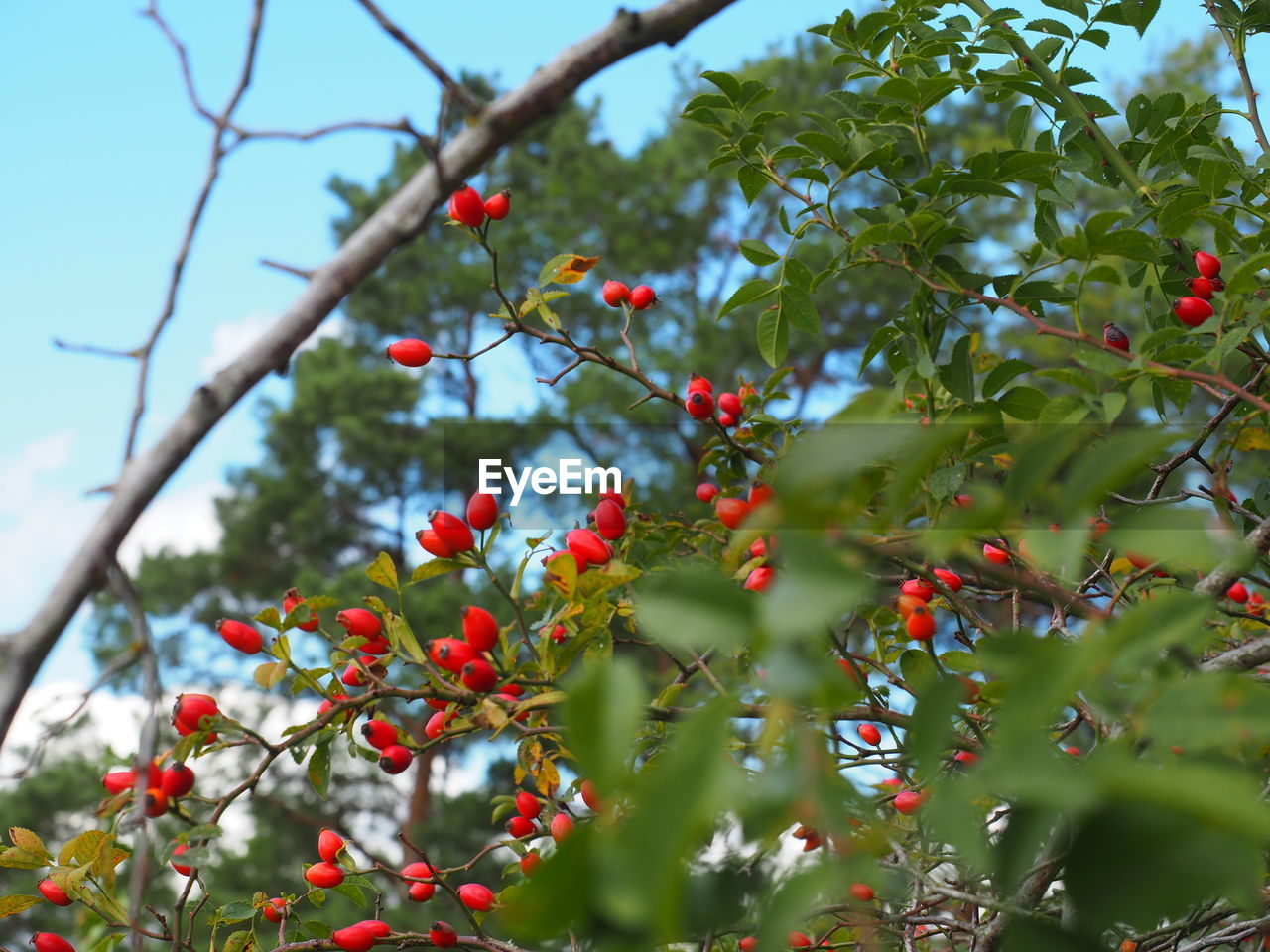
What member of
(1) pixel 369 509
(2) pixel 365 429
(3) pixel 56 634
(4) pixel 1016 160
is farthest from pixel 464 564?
(1) pixel 369 509

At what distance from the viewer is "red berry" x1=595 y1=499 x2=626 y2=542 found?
1.00 metres

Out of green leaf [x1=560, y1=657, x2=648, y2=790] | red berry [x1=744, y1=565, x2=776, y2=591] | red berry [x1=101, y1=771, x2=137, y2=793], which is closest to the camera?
green leaf [x1=560, y1=657, x2=648, y2=790]

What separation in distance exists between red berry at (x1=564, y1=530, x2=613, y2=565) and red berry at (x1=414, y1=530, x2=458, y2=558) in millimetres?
100

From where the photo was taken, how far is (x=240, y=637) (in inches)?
36.5

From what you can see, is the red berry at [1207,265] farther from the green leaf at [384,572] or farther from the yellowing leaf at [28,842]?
the yellowing leaf at [28,842]

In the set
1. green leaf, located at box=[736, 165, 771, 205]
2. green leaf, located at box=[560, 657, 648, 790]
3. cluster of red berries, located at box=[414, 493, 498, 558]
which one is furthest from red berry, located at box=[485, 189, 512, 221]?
green leaf, located at box=[560, 657, 648, 790]

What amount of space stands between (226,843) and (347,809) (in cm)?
107

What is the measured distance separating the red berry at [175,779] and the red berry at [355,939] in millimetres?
261

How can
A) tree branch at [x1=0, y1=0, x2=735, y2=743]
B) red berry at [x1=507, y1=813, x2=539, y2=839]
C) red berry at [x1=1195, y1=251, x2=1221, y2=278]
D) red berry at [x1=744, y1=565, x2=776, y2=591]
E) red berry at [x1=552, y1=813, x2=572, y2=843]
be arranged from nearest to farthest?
red berry at [x1=744, y1=565, x2=776, y2=591]
tree branch at [x1=0, y1=0, x2=735, y2=743]
red berry at [x1=552, y1=813, x2=572, y2=843]
red berry at [x1=1195, y1=251, x2=1221, y2=278]
red berry at [x1=507, y1=813, x2=539, y2=839]

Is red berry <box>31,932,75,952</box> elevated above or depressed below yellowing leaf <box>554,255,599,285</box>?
below

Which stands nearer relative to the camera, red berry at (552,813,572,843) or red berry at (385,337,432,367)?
red berry at (552,813,572,843)

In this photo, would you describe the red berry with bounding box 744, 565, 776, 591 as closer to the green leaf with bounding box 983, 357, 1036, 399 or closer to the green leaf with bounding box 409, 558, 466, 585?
the green leaf with bounding box 409, 558, 466, 585

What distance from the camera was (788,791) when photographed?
1.12ft

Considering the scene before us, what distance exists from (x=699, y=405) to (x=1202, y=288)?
548 mm
